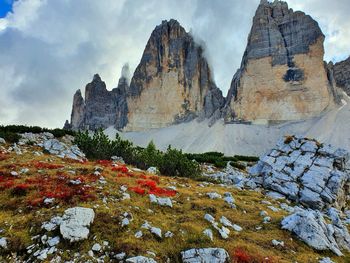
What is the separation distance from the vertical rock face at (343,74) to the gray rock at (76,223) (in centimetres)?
15593

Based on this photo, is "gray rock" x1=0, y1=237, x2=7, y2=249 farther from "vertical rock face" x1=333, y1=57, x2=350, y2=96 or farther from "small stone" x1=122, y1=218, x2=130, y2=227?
"vertical rock face" x1=333, y1=57, x2=350, y2=96

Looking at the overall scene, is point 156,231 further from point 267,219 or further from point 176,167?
point 176,167

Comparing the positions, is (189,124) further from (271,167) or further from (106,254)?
(106,254)

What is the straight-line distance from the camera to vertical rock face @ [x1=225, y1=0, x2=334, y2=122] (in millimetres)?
129875

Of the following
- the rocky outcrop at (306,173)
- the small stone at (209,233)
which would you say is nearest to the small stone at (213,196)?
the small stone at (209,233)

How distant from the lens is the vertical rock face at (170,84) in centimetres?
16550

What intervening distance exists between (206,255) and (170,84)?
157 m

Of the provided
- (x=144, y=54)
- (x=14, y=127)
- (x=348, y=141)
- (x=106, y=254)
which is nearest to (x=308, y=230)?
(x=106, y=254)

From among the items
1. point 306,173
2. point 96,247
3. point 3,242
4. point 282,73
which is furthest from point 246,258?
point 282,73

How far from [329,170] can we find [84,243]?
24.3m

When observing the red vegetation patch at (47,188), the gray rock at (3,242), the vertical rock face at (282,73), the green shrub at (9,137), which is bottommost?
the gray rock at (3,242)

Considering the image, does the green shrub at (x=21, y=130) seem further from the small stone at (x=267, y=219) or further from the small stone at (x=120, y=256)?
the small stone at (x=120, y=256)

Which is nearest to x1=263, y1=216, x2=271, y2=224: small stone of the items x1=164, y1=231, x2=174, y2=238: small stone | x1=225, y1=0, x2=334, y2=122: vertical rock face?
x1=164, y1=231, x2=174, y2=238: small stone

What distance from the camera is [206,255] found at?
13062 millimetres
